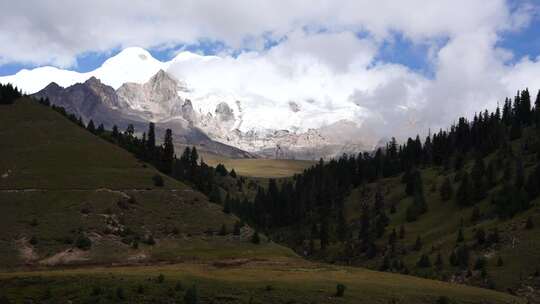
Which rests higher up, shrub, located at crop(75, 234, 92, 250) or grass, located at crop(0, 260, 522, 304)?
shrub, located at crop(75, 234, 92, 250)

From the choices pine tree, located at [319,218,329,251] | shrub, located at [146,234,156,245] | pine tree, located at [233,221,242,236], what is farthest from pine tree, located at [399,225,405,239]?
shrub, located at [146,234,156,245]

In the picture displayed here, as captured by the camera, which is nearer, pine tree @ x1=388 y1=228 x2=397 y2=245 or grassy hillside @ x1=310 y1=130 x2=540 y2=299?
grassy hillside @ x1=310 y1=130 x2=540 y2=299

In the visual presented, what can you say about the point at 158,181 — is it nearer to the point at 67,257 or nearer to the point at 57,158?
the point at 57,158

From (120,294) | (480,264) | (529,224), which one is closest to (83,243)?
(120,294)

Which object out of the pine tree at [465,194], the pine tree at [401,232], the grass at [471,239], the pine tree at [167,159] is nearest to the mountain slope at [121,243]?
the pine tree at [167,159]

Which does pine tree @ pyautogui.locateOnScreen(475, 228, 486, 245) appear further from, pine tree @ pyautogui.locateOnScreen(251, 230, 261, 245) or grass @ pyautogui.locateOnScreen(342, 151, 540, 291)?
pine tree @ pyautogui.locateOnScreen(251, 230, 261, 245)

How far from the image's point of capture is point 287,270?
297 feet

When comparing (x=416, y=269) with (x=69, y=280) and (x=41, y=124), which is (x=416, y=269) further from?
(x=41, y=124)

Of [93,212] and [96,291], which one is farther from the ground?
[93,212]

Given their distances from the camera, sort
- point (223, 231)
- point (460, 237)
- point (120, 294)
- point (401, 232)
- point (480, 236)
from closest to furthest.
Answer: point (120, 294), point (223, 231), point (480, 236), point (460, 237), point (401, 232)

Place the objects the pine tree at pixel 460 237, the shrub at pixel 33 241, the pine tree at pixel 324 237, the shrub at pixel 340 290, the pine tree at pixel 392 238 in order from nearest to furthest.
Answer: the shrub at pixel 340 290
the shrub at pixel 33 241
the pine tree at pixel 460 237
the pine tree at pixel 392 238
the pine tree at pixel 324 237

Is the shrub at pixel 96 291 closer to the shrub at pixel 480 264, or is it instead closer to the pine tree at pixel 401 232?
the shrub at pixel 480 264

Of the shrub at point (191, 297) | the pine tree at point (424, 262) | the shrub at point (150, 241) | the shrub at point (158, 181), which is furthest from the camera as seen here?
the shrub at point (158, 181)

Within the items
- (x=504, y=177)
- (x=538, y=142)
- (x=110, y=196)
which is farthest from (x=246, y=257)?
(x=538, y=142)
